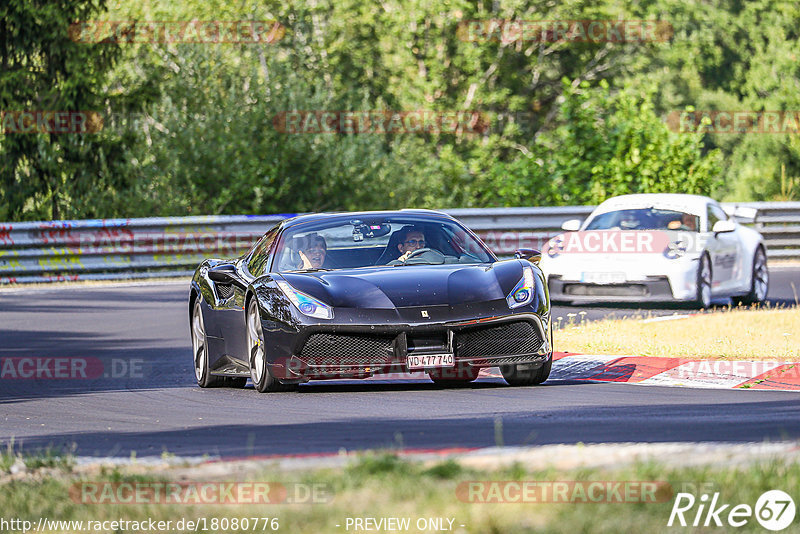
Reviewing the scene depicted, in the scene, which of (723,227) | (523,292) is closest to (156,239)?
(723,227)

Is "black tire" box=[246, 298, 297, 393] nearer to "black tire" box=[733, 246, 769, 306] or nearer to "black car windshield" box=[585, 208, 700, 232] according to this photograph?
"black car windshield" box=[585, 208, 700, 232]

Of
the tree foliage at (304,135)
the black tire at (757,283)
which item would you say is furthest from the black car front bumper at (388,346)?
the tree foliage at (304,135)

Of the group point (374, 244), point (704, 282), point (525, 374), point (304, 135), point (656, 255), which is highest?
point (374, 244)

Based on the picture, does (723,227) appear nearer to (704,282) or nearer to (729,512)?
(704,282)

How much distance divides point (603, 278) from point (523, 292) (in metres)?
7.46

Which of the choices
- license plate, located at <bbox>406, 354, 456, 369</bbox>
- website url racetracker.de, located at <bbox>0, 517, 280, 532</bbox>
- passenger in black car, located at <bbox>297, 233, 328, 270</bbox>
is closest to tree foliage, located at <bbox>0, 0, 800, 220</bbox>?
passenger in black car, located at <bbox>297, 233, 328, 270</bbox>

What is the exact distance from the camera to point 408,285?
33.2 feet

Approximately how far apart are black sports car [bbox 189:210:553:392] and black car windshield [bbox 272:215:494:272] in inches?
0.4

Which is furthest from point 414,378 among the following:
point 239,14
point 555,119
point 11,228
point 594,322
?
point 555,119

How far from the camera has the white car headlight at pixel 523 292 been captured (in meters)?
10.1

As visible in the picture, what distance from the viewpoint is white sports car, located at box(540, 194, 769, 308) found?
56.7 ft

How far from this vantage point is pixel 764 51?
70188 millimetres

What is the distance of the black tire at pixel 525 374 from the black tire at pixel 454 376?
230 mm

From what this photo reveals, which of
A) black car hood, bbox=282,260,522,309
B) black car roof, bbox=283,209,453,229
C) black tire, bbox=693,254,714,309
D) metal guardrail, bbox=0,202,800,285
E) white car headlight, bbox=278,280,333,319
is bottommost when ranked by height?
metal guardrail, bbox=0,202,800,285
